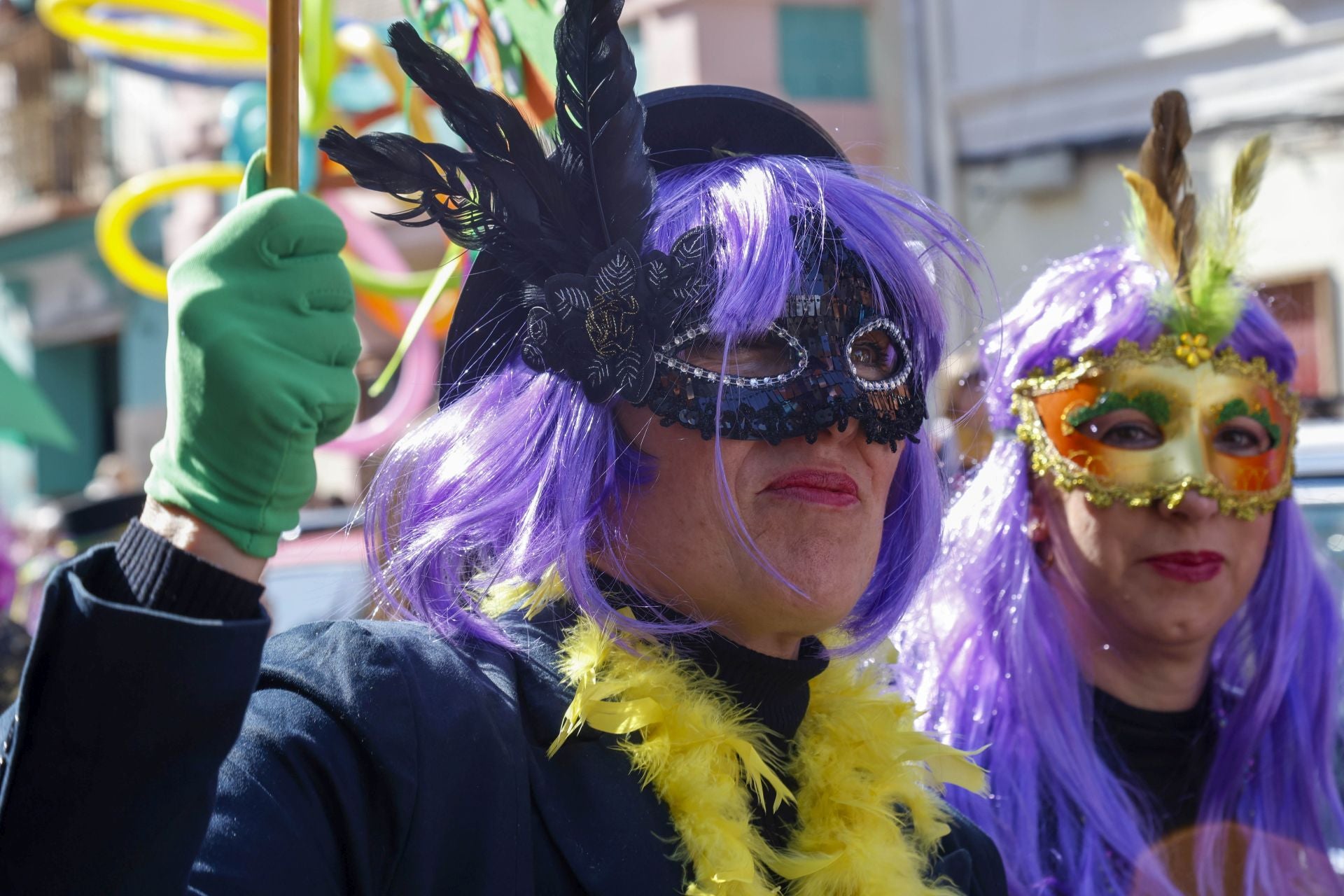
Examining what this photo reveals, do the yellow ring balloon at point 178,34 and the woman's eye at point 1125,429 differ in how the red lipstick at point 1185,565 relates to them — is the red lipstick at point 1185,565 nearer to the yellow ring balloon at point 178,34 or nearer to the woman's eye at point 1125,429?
the woman's eye at point 1125,429

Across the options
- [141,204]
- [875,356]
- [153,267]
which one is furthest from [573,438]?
[141,204]

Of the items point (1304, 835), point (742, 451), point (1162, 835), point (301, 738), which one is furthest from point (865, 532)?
point (1304, 835)

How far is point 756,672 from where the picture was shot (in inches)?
65.7

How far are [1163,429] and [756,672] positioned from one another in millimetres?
1128

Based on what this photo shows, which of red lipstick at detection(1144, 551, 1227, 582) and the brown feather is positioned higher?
the brown feather

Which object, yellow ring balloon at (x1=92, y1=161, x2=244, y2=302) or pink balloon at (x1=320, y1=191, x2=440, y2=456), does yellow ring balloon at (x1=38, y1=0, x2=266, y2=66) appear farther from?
pink balloon at (x1=320, y1=191, x2=440, y2=456)

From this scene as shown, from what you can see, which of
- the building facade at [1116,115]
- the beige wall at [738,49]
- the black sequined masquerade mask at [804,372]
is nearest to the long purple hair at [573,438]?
the black sequined masquerade mask at [804,372]

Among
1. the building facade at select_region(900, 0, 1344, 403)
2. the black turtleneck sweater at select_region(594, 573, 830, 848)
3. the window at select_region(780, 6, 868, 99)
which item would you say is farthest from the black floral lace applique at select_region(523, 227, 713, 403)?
the window at select_region(780, 6, 868, 99)

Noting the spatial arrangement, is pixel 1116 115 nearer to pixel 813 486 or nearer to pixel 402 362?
pixel 402 362

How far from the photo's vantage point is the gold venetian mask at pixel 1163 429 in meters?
2.39

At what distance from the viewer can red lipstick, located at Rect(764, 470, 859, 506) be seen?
1.60 m

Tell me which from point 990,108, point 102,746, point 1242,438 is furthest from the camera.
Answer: point 990,108

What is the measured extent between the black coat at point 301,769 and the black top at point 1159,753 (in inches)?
26.5

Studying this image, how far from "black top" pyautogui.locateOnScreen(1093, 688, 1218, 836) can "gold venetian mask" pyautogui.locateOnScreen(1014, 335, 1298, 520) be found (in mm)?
373
